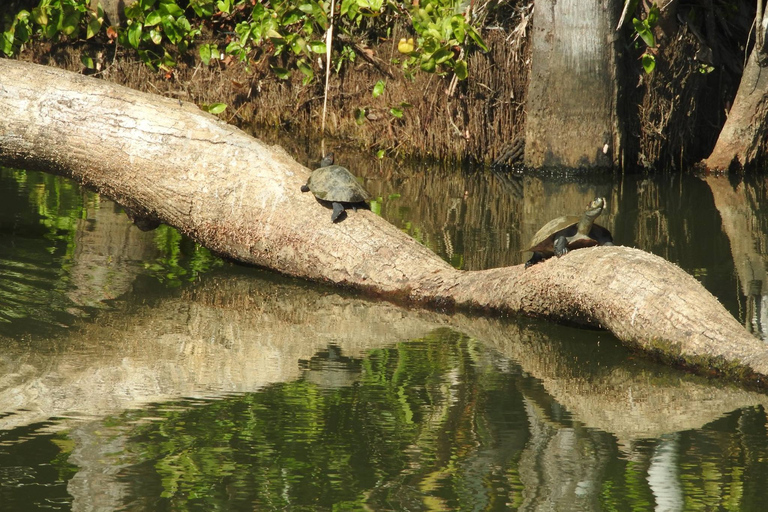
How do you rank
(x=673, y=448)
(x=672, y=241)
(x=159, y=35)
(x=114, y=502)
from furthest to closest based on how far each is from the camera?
(x=159, y=35)
(x=672, y=241)
(x=673, y=448)
(x=114, y=502)

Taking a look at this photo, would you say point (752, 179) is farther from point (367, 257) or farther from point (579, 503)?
point (579, 503)

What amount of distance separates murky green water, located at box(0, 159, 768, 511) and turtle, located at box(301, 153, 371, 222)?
1.77ft

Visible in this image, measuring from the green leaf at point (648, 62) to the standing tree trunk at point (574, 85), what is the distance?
0.44m

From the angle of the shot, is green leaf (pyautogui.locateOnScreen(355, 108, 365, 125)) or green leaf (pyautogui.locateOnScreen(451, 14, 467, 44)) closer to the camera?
green leaf (pyautogui.locateOnScreen(451, 14, 467, 44))

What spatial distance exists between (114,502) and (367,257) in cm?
288

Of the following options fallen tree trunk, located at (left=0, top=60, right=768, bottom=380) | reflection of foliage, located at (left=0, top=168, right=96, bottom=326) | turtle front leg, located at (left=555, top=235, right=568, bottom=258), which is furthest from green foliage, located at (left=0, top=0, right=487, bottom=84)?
turtle front leg, located at (left=555, top=235, right=568, bottom=258)

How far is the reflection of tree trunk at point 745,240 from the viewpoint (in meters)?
5.45

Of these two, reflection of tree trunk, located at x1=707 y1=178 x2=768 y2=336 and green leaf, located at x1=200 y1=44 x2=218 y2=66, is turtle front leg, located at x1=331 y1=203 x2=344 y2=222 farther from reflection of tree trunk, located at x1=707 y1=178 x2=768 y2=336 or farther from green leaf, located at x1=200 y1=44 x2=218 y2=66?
green leaf, located at x1=200 y1=44 x2=218 y2=66

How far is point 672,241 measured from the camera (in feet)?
23.1

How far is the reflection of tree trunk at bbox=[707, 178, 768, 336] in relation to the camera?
5445mm

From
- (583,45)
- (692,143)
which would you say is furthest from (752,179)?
(583,45)

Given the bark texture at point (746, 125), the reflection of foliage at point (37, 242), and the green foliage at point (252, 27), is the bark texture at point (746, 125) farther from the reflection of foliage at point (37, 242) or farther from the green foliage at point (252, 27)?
the reflection of foliage at point (37, 242)

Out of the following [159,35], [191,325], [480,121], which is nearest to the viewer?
[191,325]

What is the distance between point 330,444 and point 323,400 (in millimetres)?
474
